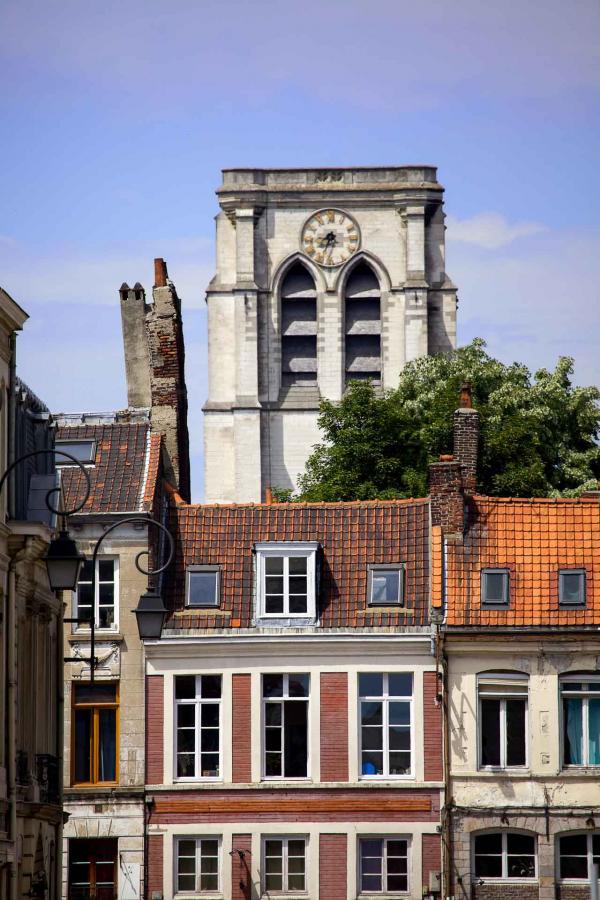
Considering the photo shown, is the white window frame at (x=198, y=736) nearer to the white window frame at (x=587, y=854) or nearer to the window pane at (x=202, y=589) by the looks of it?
the window pane at (x=202, y=589)

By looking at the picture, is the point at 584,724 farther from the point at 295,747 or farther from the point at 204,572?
the point at 204,572

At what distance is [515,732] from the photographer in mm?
53844

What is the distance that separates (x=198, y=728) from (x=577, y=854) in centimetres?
833

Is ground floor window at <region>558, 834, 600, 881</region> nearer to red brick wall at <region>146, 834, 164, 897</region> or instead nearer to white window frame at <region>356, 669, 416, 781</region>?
white window frame at <region>356, 669, 416, 781</region>

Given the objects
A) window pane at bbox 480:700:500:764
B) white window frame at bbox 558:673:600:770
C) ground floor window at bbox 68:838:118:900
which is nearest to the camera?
white window frame at bbox 558:673:600:770

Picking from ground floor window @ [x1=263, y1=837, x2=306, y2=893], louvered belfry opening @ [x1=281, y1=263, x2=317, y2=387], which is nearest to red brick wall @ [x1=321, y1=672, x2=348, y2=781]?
ground floor window @ [x1=263, y1=837, x2=306, y2=893]

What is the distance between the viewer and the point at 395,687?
180 ft

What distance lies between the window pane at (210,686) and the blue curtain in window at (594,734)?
781cm

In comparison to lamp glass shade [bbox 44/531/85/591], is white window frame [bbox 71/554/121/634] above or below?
above

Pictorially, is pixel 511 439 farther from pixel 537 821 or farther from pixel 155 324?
pixel 537 821

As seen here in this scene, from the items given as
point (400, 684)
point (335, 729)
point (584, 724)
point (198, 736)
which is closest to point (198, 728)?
point (198, 736)

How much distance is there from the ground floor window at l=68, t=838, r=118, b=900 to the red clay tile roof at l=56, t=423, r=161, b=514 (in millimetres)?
7061

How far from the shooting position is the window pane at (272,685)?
181 ft

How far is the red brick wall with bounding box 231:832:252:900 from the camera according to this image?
54.0 meters
